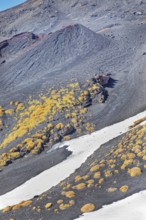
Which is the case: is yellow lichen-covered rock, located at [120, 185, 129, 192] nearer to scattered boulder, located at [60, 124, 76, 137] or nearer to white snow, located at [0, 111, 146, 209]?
white snow, located at [0, 111, 146, 209]

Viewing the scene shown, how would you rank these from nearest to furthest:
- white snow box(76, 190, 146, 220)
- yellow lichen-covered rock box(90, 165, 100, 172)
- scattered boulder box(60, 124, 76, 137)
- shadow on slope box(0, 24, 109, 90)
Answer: white snow box(76, 190, 146, 220) → yellow lichen-covered rock box(90, 165, 100, 172) → scattered boulder box(60, 124, 76, 137) → shadow on slope box(0, 24, 109, 90)

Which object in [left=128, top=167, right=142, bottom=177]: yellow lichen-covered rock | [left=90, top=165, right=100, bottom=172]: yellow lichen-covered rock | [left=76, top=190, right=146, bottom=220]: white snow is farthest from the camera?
[left=90, top=165, right=100, bottom=172]: yellow lichen-covered rock

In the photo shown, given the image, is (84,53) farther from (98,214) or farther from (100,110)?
(98,214)

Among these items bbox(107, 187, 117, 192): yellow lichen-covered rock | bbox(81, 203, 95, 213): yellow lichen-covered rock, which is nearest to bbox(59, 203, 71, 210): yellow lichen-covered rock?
bbox(81, 203, 95, 213): yellow lichen-covered rock

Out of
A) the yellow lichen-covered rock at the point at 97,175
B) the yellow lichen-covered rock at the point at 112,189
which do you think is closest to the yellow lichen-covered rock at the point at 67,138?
the yellow lichen-covered rock at the point at 97,175

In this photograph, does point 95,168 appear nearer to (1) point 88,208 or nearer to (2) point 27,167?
A: (1) point 88,208

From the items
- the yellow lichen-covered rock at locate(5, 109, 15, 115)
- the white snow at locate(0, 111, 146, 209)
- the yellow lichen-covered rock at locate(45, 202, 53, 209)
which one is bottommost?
the white snow at locate(0, 111, 146, 209)
